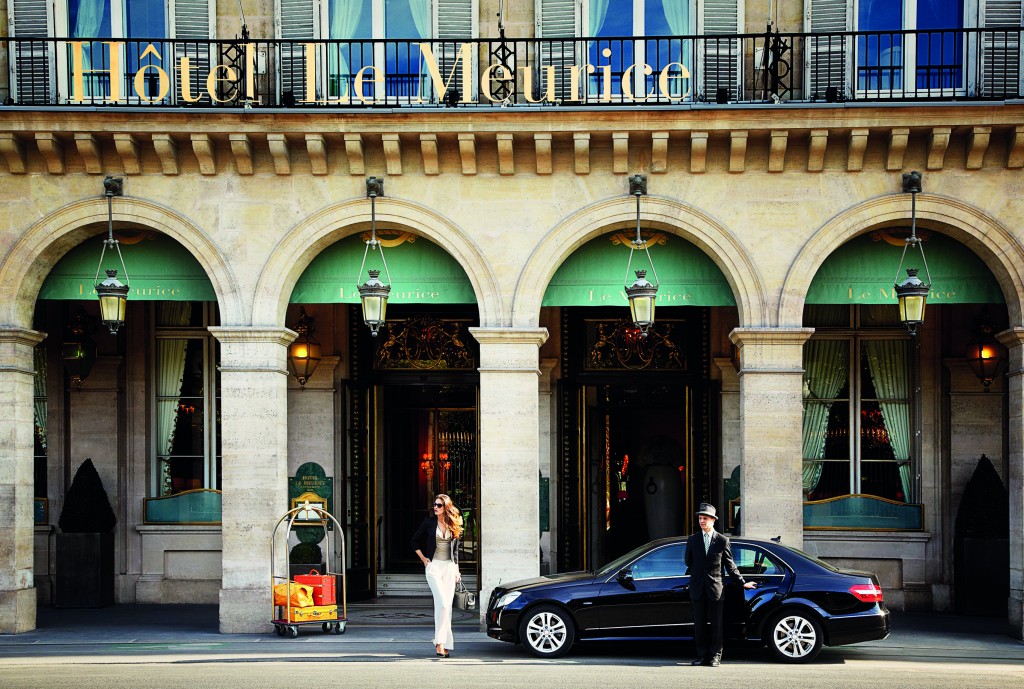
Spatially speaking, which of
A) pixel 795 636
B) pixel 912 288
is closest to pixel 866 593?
pixel 795 636

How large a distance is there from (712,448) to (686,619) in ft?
20.5

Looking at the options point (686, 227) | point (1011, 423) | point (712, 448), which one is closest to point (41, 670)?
point (686, 227)

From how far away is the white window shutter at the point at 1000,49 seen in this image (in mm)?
14930

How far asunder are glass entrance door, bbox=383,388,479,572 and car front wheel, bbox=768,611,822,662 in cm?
757

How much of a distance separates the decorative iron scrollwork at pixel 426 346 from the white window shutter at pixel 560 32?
466cm

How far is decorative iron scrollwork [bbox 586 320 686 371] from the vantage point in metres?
18.8

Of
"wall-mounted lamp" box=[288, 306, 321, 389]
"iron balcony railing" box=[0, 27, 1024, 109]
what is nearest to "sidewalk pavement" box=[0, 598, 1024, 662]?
"wall-mounted lamp" box=[288, 306, 321, 389]

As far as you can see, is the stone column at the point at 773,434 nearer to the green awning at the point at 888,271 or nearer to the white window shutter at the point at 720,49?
the green awning at the point at 888,271

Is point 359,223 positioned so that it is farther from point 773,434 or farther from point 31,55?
point 773,434

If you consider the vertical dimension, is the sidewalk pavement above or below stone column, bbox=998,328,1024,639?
below

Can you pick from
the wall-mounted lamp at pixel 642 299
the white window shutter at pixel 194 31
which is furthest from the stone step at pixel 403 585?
the white window shutter at pixel 194 31

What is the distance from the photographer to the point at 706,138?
48.2 ft

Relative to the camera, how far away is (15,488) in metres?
15.3

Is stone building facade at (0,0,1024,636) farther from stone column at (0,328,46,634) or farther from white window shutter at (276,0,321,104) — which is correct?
white window shutter at (276,0,321,104)
